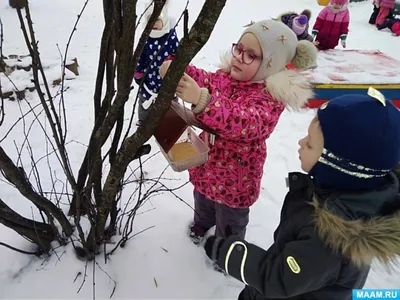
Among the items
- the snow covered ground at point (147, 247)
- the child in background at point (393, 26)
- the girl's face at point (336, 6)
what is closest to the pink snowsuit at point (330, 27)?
the girl's face at point (336, 6)

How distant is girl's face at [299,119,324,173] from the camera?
982mm

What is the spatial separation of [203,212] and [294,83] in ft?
3.07

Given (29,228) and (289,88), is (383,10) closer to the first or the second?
(289,88)

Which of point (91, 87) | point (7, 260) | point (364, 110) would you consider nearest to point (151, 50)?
point (91, 87)

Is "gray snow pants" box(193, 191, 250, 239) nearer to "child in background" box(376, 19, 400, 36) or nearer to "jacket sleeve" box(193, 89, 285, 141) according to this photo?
"jacket sleeve" box(193, 89, 285, 141)

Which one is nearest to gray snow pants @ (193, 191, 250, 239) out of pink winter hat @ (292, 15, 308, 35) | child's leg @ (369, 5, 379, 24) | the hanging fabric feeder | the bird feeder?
the bird feeder

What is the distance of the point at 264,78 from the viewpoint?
1462 mm

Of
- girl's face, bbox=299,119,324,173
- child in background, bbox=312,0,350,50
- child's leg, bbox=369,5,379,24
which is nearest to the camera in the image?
girl's face, bbox=299,119,324,173

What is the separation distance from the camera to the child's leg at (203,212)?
6.31 ft

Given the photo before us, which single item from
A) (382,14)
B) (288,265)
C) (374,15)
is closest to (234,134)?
(288,265)

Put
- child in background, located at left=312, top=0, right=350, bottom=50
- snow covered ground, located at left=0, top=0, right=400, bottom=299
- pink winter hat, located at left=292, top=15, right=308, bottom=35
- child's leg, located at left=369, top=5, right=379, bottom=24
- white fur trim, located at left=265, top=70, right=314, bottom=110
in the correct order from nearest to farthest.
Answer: white fur trim, located at left=265, top=70, right=314, bottom=110 → snow covered ground, located at left=0, top=0, right=400, bottom=299 → pink winter hat, located at left=292, top=15, right=308, bottom=35 → child in background, located at left=312, top=0, right=350, bottom=50 → child's leg, located at left=369, top=5, right=379, bottom=24

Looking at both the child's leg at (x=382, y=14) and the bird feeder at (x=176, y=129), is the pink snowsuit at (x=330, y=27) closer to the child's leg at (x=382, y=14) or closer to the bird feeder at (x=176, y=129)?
the child's leg at (x=382, y=14)

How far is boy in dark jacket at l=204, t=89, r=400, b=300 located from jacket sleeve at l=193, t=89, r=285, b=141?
11.5 inches

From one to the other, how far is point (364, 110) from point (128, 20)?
2.33 ft
